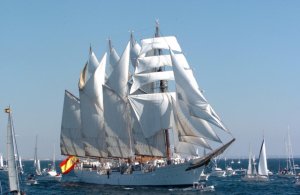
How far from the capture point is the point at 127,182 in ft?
322

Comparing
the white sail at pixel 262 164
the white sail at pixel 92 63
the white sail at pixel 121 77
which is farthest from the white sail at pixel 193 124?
the white sail at pixel 262 164

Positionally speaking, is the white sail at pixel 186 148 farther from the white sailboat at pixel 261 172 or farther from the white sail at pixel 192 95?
the white sailboat at pixel 261 172

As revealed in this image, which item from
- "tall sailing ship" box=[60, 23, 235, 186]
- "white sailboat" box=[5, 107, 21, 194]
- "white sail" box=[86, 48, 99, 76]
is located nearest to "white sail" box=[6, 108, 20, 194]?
"white sailboat" box=[5, 107, 21, 194]

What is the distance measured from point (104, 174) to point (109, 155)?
3.66 metres

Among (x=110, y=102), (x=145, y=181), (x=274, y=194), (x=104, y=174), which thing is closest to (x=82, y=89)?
(x=110, y=102)

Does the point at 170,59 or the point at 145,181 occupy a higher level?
the point at 170,59

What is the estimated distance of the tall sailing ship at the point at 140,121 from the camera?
88625mm

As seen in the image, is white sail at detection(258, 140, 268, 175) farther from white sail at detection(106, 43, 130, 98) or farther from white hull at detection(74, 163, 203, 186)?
white sail at detection(106, 43, 130, 98)

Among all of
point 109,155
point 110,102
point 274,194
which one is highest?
point 110,102

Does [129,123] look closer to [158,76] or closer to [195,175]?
[158,76]

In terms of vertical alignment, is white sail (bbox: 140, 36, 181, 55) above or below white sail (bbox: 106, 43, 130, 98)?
above

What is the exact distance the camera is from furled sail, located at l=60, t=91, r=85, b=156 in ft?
363

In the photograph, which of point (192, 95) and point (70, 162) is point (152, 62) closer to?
point (192, 95)

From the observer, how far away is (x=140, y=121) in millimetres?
97625
